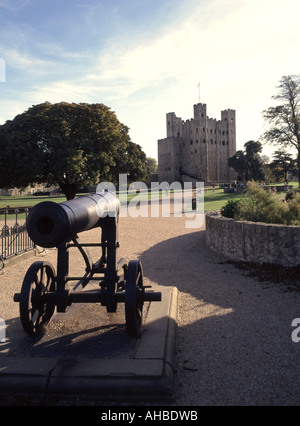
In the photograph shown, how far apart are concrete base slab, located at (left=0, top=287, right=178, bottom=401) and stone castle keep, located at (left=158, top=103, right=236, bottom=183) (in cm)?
6919

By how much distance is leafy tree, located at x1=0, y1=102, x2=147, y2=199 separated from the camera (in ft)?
71.9

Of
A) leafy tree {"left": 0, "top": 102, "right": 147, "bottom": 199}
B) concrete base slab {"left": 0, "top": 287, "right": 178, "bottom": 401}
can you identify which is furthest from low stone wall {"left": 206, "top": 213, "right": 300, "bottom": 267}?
leafy tree {"left": 0, "top": 102, "right": 147, "bottom": 199}

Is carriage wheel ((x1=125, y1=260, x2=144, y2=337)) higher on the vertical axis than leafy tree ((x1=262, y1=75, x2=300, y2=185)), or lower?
lower

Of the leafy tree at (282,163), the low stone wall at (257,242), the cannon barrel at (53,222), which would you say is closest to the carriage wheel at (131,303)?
the cannon barrel at (53,222)

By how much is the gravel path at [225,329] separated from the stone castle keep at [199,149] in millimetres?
65225

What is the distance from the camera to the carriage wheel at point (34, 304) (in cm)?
369

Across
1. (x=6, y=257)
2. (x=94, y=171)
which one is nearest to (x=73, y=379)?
(x=6, y=257)

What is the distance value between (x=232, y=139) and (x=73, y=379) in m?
81.0

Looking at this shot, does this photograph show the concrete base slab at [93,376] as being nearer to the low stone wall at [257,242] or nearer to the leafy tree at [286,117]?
the low stone wall at [257,242]

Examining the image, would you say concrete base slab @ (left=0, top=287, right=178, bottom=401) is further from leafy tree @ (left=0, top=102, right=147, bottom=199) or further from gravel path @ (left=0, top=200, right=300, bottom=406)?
leafy tree @ (left=0, top=102, right=147, bottom=199)

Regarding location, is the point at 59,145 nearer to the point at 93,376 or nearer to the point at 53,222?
the point at 53,222

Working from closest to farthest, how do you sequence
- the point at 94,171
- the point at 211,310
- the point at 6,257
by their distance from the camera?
the point at 211,310 < the point at 6,257 < the point at 94,171
